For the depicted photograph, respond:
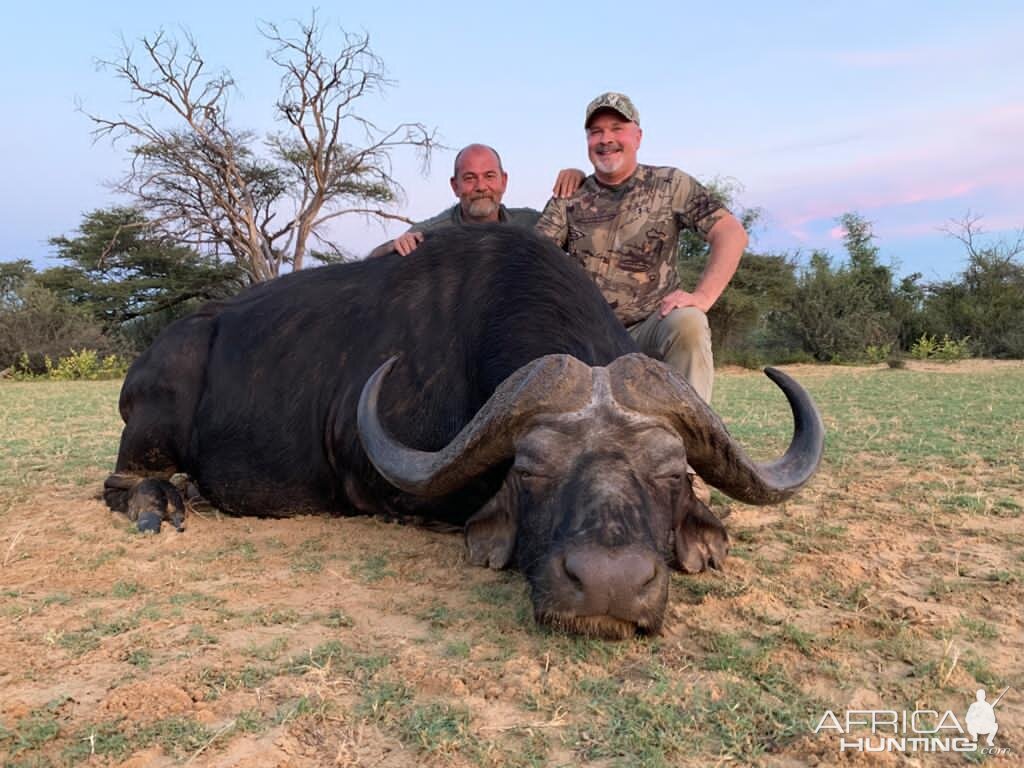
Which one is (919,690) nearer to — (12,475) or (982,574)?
(982,574)

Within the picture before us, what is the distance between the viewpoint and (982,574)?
326 cm

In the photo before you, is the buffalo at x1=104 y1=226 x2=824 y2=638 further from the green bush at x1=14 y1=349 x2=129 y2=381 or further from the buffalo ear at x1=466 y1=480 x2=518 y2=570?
the green bush at x1=14 y1=349 x2=129 y2=381

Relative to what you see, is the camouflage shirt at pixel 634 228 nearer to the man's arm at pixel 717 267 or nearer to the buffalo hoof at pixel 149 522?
the man's arm at pixel 717 267

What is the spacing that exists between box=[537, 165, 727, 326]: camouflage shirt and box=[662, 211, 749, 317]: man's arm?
21 centimetres

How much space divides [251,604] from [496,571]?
1.01 metres

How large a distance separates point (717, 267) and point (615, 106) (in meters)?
1.39

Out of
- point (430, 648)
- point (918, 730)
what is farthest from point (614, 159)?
point (918, 730)

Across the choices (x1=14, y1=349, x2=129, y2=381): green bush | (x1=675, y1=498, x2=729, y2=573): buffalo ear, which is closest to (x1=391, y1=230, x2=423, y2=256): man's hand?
(x1=675, y1=498, x2=729, y2=573): buffalo ear

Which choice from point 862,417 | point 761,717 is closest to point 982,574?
point 761,717

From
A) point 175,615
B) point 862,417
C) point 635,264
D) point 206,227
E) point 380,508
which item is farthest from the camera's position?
point 206,227

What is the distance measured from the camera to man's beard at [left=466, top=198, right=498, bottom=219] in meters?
6.66

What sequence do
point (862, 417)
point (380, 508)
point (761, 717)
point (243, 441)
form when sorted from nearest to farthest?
1. point (761, 717)
2. point (380, 508)
3. point (243, 441)
4. point (862, 417)

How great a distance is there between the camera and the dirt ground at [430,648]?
1962 mm

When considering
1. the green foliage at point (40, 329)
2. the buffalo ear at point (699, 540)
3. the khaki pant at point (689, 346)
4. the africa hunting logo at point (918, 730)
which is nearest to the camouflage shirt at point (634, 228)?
the khaki pant at point (689, 346)
